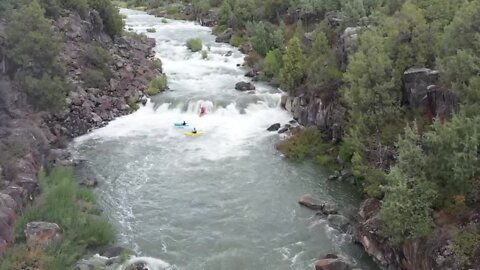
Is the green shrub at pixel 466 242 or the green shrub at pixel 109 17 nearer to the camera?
the green shrub at pixel 466 242

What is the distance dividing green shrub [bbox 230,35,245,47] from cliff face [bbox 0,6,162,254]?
9.29 m

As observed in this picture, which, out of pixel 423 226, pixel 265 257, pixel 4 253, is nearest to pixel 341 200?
pixel 265 257

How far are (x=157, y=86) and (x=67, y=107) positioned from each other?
9.48 metres

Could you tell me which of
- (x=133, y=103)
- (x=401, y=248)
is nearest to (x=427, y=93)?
(x=401, y=248)

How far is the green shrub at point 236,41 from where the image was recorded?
5817 cm

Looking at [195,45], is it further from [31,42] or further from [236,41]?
[31,42]

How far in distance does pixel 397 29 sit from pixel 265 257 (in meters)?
14.3

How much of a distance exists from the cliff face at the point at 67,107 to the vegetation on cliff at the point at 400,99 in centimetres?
1237

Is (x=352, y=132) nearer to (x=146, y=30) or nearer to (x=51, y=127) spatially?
(x=51, y=127)

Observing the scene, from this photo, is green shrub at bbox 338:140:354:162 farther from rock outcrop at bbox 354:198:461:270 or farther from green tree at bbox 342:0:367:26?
green tree at bbox 342:0:367:26

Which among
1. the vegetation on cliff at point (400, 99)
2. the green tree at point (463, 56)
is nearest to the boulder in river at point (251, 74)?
the vegetation on cliff at point (400, 99)

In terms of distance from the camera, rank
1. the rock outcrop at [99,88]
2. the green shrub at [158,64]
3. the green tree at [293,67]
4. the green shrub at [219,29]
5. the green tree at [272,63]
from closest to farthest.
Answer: the rock outcrop at [99,88] → the green tree at [293,67] → the green tree at [272,63] → the green shrub at [158,64] → the green shrub at [219,29]

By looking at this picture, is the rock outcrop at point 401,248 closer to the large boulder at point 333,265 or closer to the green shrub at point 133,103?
the large boulder at point 333,265

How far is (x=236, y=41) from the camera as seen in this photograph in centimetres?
5891
